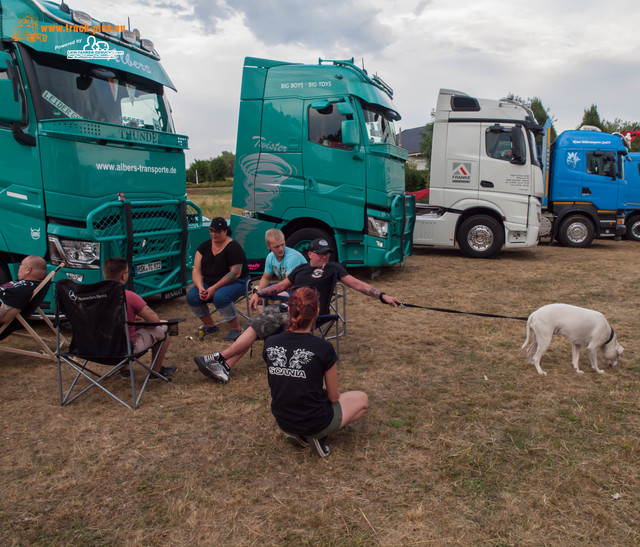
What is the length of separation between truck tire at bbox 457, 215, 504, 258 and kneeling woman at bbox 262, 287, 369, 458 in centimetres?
908

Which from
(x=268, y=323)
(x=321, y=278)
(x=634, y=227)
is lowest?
(x=268, y=323)

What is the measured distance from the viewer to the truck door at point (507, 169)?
10547mm

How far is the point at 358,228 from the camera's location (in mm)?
8055

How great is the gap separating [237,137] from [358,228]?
253 centimetres

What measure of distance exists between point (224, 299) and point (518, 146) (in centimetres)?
798

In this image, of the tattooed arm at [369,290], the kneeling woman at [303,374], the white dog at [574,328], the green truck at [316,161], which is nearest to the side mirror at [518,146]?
the green truck at [316,161]

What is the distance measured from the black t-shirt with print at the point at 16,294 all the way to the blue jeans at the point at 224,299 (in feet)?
5.30

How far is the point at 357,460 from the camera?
3.14 metres

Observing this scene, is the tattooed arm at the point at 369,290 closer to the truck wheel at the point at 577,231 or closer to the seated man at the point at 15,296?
the seated man at the point at 15,296

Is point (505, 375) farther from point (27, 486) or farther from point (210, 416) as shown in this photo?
point (27, 486)

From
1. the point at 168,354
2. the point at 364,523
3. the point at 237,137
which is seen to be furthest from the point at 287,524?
the point at 237,137

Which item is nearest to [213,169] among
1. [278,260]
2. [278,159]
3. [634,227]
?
[634,227]

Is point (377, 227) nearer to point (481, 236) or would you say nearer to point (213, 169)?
point (481, 236)

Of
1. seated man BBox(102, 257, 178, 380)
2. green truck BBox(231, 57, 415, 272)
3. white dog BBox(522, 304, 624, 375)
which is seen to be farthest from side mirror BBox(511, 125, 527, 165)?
seated man BBox(102, 257, 178, 380)
